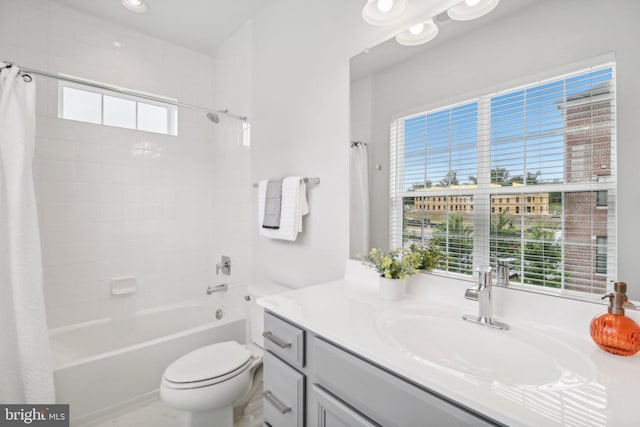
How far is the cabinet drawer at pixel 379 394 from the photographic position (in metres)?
0.62

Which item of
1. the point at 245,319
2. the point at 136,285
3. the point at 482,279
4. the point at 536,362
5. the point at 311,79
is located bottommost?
the point at 245,319

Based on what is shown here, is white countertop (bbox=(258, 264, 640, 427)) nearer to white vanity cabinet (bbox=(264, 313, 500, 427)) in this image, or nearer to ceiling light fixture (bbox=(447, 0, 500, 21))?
white vanity cabinet (bbox=(264, 313, 500, 427))

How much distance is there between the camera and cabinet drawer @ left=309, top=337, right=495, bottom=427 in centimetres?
62

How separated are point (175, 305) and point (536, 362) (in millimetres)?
2557

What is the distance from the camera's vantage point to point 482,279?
0.97 meters

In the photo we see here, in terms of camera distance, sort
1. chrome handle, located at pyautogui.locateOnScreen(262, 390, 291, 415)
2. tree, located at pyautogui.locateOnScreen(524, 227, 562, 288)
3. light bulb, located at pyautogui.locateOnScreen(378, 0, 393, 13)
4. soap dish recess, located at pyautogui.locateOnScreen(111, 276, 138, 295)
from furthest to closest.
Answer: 1. soap dish recess, located at pyautogui.locateOnScreen(111, 276, 138, 295)
2. light bulb, located at pyautogui.locateOnScreen(378, 0, 393, 13)
3. chrome handle, located at pyautogui.locateOnScreen(262, 390, 291, 415)
4. tree, located at pyautogui.locateOnScreen(524, 227, 562, 288)

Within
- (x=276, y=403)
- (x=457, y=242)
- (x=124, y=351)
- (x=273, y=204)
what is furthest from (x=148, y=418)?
(x=457, y=242)

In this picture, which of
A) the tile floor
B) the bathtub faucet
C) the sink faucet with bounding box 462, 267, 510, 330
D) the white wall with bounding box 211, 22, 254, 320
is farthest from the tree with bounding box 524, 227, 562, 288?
the bathtub faucet

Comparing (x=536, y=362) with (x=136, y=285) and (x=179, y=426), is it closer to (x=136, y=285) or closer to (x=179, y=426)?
(x=179, y=426)

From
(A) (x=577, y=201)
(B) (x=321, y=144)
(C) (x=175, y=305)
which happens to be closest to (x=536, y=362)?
(A) (x=577, y=201)

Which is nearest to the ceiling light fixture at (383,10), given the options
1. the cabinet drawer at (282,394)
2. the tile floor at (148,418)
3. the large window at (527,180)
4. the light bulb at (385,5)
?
the light bulb at (385,5)

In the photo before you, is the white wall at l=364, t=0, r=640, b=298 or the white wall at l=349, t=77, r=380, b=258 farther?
the white wall at l=349, t=77, r=380, b=258

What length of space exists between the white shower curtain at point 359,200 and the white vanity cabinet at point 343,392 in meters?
0.55

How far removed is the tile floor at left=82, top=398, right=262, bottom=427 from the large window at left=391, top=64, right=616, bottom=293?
55.2 inches
